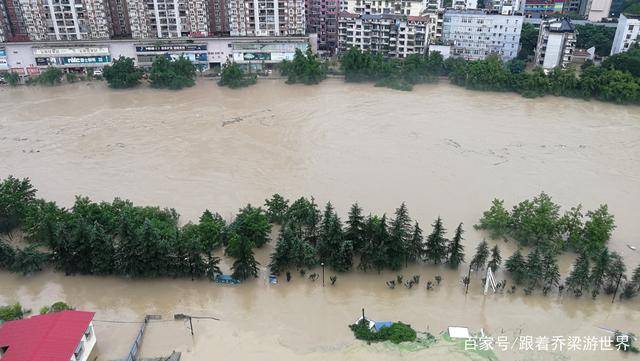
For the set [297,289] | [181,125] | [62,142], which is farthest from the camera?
[181,125]

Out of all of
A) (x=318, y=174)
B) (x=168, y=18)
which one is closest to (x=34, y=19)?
(x=168, y=18)

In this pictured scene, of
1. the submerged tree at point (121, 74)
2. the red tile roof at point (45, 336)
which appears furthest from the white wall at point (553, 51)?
the red tile roof at point (45, 336)

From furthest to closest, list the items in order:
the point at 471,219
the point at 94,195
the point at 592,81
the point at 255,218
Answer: the point at 592,81 < the point at 94,195 < the point at 471,219 < the point at 255,218

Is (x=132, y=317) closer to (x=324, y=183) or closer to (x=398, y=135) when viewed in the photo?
(x=324, y=183)

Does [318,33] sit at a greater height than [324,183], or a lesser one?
greater

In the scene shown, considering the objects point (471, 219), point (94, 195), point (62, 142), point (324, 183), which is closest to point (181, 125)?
point (62, 142)

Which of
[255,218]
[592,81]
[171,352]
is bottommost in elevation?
[171,352]

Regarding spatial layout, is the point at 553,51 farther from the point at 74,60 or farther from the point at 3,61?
the point at 3,61
